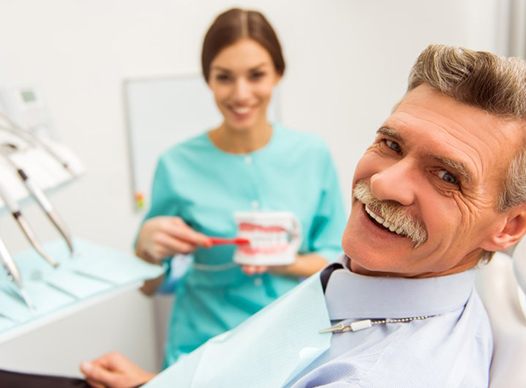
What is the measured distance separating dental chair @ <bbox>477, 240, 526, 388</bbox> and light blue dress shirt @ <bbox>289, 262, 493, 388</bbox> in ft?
0.05

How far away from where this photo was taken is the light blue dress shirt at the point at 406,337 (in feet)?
2.51

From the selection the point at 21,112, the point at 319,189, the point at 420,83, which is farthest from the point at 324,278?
the point at 21,112

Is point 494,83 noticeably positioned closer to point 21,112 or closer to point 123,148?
point 21,112

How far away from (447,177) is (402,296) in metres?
0.18

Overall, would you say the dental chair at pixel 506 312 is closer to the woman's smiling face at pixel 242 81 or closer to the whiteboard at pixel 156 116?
the woman's smiling face at pixel 242 81

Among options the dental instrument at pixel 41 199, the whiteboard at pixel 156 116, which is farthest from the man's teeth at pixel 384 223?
the whiteboard at pixel 156 116

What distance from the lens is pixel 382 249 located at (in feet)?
2.71

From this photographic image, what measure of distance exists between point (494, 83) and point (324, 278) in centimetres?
41

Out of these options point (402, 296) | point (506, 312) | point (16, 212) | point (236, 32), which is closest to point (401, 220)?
point (402, 296)

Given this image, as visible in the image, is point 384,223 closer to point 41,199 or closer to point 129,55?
point 41,199

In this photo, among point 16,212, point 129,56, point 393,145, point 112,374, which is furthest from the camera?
point 129,56

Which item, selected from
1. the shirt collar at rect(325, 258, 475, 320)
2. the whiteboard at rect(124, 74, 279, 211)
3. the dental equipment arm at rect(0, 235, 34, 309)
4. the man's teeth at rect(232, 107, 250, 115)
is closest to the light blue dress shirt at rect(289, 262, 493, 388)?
the shirt collar at rect(325, 258, 475, 320)

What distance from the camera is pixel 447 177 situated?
79 cm

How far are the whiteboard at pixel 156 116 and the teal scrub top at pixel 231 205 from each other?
532 mm
